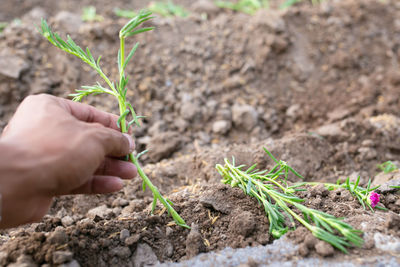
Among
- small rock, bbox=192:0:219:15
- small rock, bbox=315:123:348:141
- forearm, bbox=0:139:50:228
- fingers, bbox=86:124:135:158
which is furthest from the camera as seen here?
small rock, bbox=192:0:219:15

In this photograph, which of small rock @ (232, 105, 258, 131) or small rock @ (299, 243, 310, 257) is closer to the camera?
small rock @ (299, 243, 310, 257)

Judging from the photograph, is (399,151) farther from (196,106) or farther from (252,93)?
(196,106)

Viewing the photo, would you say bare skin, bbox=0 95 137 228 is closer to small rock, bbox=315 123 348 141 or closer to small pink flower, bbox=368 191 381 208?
small pink flower, bbox=368 191 381 208

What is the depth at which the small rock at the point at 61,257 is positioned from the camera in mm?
1433

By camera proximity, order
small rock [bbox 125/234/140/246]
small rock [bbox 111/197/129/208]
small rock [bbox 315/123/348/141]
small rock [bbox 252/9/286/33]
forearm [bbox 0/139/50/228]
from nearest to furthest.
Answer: forearm [bbox 0/139/50/228], small rock [bbox 125/234/140/246], small rock [bbox 111/197/129/208], small rock [bbox 315/123/348/141], small rock [bbox 252/9/286/33]

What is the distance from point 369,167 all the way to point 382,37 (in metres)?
2.27

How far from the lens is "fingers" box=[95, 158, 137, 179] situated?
175 cm

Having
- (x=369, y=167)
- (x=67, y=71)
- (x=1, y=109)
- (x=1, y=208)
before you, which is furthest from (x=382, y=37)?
(x=1, y=208)

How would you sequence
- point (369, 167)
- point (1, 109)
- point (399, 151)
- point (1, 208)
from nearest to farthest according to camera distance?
1. point (1, 208)
2. point (369, 167)
3. point (399, 151)
4. point (1, 109)

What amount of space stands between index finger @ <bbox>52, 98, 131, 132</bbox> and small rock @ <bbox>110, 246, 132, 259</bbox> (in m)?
0.58

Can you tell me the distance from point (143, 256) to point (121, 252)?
95 millimetres

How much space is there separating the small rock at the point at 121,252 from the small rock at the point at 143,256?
3cm

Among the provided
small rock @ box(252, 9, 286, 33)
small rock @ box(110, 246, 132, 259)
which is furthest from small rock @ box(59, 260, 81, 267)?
small rock @ box(252, 9, 286, 33)

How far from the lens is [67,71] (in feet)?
11.5
